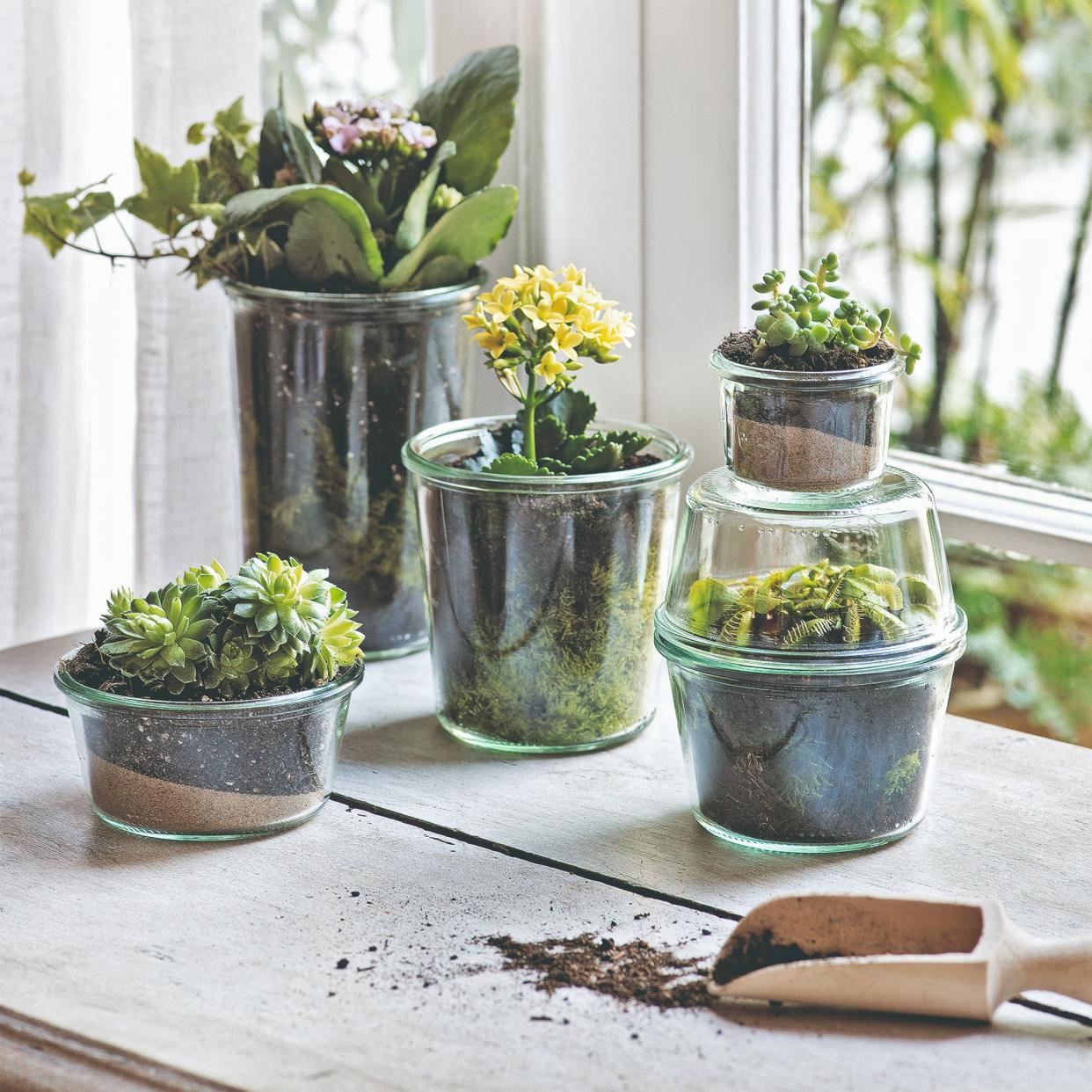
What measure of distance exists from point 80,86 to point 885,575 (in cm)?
77

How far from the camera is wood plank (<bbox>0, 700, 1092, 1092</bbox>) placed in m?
0.57

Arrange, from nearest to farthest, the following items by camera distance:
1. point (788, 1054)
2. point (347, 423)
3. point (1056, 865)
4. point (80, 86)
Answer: point (788, 1054)
point (1056, 865)
point (347, 423)
point (80, 86)

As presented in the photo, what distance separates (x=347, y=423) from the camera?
0.98m

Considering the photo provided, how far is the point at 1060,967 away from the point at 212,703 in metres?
0.42

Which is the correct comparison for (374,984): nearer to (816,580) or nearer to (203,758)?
(203,758)

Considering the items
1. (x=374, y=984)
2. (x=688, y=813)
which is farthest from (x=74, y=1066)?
(x=688, y=813)

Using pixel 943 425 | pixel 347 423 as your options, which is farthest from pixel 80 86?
pixel 943 425

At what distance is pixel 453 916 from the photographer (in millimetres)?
703

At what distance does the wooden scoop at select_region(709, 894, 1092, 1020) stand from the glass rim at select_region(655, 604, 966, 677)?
127mm

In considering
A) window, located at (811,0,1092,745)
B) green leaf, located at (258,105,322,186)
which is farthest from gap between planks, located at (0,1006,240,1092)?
window, located at (811,0,1092,745)

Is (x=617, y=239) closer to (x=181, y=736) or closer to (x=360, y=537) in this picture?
(x=360, y=537)

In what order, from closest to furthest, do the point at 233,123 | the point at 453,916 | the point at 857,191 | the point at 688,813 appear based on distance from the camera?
the point at 453,916 < the point at 688,813 < the point at 233,123 < the point at 857,191

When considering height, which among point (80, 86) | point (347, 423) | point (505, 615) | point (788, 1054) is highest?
point (80, 86)

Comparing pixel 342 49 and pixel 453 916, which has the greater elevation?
pixel 342 49
